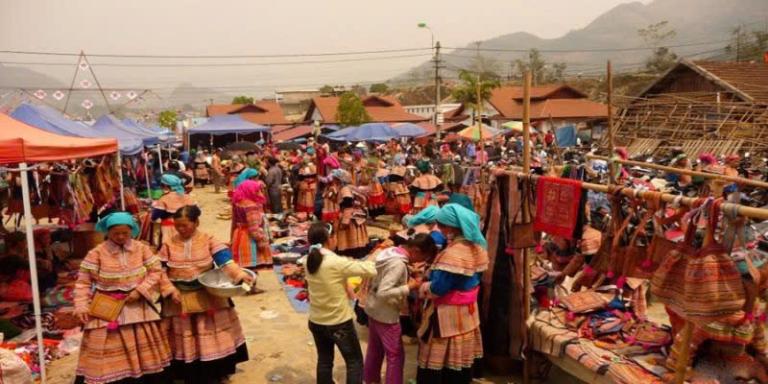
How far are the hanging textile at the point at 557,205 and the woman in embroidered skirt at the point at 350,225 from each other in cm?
449

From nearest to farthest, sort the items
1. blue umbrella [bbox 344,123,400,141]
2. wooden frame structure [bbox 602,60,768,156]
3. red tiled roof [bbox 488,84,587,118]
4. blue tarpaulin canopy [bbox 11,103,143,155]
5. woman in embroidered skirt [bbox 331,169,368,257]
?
woman in embroidered skirt [bbox 331,169,368,257] → blue tarpaulin canopy [bbox 11,103,143,155] → wooden frame structure [bbox 602,60,768,156] → blue umbrella [bbox 344,123,400,141] → red tiled roof [bbox 488,84,587,118]

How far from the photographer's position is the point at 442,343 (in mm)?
4195

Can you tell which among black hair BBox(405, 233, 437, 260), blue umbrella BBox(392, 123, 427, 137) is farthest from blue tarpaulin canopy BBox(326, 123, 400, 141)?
black hair BBox(405, 233, 437, 260)

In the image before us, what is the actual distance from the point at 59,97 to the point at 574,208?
61.4 feet

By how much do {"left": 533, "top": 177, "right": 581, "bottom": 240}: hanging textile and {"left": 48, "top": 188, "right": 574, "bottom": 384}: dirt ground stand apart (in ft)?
4.96

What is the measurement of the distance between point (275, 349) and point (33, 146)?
3.18 meters

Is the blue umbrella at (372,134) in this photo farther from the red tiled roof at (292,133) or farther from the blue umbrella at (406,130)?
the red tiled roof at (292,133)

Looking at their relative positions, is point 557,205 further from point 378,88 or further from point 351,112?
point 378,88

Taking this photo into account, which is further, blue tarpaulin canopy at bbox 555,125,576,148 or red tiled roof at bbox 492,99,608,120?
red tiled roof at bbox 492,99,608,120

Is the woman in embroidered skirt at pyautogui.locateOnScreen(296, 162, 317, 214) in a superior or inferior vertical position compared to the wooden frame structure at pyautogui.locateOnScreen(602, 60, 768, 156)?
inferior

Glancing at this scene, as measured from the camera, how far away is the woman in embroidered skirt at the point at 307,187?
12461mm

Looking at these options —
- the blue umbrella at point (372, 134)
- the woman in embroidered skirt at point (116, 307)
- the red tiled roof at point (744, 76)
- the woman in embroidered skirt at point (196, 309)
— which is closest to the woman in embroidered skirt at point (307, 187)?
the blue umbrella at point (372, 134)

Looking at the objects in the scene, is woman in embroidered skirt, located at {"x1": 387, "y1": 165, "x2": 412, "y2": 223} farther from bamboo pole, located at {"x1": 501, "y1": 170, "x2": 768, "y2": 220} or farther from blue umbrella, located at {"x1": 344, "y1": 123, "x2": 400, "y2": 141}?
bamboo pole, located at {"x1": 501, "y1": 170, "x2": 768, "y2": 220}

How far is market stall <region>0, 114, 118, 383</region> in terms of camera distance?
16.2 feet
